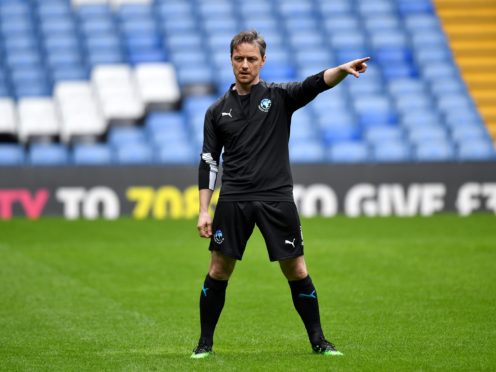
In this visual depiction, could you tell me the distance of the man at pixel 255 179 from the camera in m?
6.76

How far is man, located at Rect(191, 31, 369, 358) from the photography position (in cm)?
676

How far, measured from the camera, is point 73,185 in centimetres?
1798

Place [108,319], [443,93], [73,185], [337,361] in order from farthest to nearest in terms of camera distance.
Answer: [443,93]
[73,185]
[108,319]
[337,361]

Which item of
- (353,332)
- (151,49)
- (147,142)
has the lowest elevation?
(353,332)

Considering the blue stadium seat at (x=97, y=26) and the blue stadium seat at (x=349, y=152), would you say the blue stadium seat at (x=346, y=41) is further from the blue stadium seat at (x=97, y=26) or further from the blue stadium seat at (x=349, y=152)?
the blue stadium seat at (x=97, y=26)

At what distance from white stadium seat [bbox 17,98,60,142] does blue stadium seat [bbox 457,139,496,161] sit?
7.57 metres

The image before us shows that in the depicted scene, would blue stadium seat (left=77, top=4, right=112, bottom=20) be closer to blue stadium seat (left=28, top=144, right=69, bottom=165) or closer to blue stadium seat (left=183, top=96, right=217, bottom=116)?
blue stadium seat (left=183, top=96, right=217, bottom=116)

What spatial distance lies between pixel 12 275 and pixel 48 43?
448 inches

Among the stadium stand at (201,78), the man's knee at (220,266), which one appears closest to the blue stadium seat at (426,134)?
the stadium stand at (201,78)

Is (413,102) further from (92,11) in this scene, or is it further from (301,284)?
(301,284)

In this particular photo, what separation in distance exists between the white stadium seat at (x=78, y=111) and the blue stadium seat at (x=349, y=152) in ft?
14.2

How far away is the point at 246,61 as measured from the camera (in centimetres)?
665

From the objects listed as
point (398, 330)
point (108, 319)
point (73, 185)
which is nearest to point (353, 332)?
point (398, 330)

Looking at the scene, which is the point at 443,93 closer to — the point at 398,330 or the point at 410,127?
the point at 410,127
